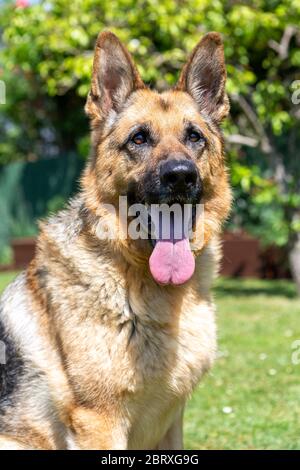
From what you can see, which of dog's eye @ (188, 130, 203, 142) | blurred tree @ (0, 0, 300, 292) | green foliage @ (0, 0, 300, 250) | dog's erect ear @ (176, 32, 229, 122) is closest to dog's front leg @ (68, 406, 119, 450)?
dog's eye @ (188, 130, 203, 142)

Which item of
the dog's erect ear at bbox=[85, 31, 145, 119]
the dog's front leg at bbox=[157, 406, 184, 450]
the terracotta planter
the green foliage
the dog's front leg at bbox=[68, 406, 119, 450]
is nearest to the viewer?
the dog's front leg at bbox=[68, 406, 119, 450]

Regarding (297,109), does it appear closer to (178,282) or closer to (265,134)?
(265,134)

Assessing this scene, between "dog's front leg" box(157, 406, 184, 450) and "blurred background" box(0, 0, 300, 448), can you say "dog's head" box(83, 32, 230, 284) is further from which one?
"blurred background" box(0, 0, 300, 448)

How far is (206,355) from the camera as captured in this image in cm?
382

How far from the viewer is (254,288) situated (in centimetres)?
1253

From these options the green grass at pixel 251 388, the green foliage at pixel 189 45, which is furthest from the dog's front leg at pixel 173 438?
the green foliage at pixel 189 45

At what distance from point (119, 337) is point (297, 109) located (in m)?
7.51

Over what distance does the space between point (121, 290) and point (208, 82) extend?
1388mm

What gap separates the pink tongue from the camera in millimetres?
3699

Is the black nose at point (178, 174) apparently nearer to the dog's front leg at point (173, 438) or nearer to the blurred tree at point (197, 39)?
the dog's front leg at point (173, 438)

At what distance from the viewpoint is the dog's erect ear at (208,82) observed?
4.11 m

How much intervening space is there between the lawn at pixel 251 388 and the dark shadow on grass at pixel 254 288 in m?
1.25
